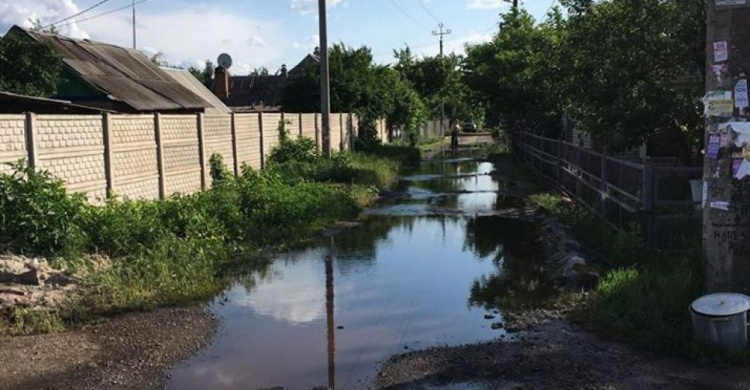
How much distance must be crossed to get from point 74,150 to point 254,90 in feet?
161

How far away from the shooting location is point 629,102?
35.3ft

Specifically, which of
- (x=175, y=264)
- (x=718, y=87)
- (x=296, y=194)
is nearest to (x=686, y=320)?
(x=718, y=87)

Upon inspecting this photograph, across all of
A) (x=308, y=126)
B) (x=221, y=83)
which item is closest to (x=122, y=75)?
Result: (x=308, y=126)

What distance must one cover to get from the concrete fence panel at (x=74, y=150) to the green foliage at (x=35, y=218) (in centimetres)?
82

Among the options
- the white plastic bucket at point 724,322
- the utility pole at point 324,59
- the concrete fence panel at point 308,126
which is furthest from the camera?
the concrete fence panel at point 308,126

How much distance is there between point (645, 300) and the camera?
654 centimetres

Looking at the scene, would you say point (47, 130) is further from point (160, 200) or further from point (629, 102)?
point (629, 102)

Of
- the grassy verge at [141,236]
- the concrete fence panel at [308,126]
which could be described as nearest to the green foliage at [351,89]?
the concrete fence panel at [308,126]

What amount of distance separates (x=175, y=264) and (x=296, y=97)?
22445 mm

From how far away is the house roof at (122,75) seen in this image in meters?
21.5

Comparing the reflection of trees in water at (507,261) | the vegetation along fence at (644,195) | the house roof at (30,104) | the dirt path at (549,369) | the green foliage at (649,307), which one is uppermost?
the house roof at (30,104)

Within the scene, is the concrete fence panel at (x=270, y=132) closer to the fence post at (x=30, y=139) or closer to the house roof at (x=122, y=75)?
the house roof at (x=122, y=75)

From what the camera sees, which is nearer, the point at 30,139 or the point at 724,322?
the point at 724,322

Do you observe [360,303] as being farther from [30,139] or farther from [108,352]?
[30,139]
